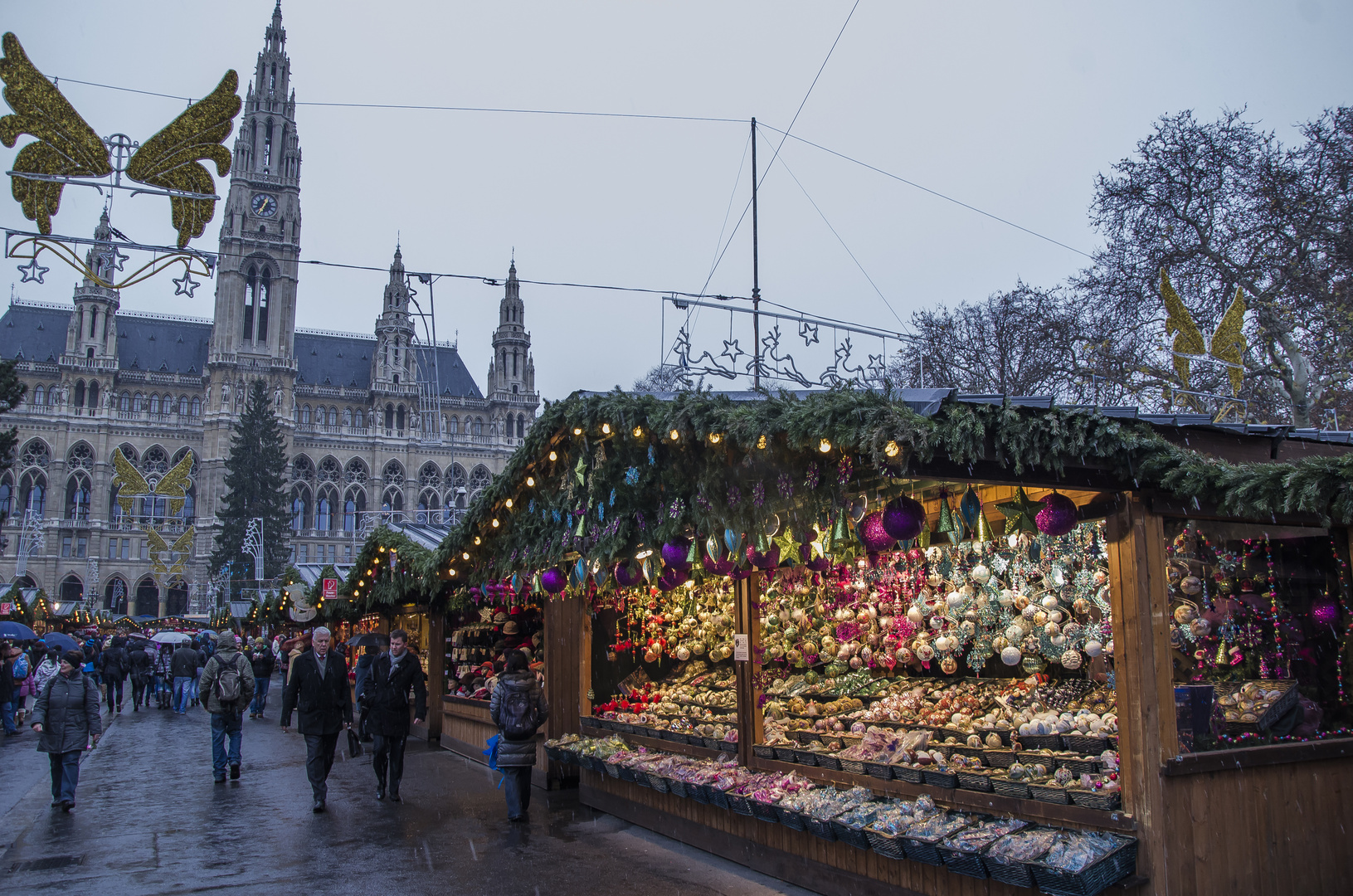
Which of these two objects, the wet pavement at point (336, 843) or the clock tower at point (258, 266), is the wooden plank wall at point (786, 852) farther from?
the clock tower at point (258, 266)

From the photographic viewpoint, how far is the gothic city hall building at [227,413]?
201 ft

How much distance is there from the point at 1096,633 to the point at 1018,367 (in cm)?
1677

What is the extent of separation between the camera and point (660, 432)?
5746 millimetres

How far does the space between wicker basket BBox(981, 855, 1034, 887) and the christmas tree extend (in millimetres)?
57846

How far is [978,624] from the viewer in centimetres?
645

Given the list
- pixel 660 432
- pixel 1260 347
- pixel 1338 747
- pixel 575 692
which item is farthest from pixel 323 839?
pixel 1260 347

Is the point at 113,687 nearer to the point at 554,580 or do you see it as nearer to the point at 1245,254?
the point at 554,580

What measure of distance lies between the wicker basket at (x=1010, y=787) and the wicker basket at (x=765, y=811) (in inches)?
53.8

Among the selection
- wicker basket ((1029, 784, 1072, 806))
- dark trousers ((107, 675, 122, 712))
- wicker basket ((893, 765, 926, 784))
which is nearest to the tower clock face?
dark trousers ((107, 675, 122, 712))

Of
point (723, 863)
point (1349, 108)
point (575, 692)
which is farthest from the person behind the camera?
point (1349, 108)

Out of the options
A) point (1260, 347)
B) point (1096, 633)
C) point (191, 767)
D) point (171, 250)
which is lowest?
point (191, 767)

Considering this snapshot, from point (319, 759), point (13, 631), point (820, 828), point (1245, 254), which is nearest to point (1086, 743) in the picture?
point (820, 828)

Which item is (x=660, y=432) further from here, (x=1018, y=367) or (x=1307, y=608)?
(x=1018, y=367)

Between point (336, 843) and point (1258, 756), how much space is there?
224 inches
